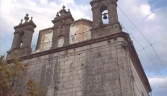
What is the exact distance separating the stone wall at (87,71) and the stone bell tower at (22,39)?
1.76 metres

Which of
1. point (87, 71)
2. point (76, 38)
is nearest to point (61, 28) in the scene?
point (76, 38)

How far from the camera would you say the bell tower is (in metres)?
10.6

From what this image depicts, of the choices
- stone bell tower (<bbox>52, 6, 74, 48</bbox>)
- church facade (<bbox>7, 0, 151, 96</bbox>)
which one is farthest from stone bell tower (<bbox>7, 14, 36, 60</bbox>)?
stone bell tower (<bbox>52, 6, 74, 48</bbox>)

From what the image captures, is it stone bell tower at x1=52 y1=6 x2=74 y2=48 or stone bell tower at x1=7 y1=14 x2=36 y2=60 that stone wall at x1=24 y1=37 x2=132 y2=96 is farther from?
stone bell tower at x1=7 y1=14 x2=36 y2=60

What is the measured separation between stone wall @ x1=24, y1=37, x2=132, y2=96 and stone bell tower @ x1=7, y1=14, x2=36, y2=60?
176 cm

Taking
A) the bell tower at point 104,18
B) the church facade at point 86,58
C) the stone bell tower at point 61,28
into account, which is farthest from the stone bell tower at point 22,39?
the bell tower at point 104,18

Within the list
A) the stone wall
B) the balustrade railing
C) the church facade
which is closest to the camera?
the stone wall

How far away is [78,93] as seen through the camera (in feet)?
30.9

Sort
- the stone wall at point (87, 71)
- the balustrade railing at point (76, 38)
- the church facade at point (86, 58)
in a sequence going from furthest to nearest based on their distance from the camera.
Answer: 1. the balustrade railing at point (76, 38)
2. the church facade at point (86, 58)
3. the stone wall at point (87, 71)

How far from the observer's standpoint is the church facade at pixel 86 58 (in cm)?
919

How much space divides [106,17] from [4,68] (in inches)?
246

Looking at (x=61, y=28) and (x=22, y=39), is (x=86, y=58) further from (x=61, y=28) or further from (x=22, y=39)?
(x=22, y=39)

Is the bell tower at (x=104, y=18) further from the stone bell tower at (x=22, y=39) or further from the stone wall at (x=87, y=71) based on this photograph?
the stone bell tower at (x=22, y=39)

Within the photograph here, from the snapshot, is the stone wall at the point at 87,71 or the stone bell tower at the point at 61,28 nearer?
the stone wall at the point at 87,71
